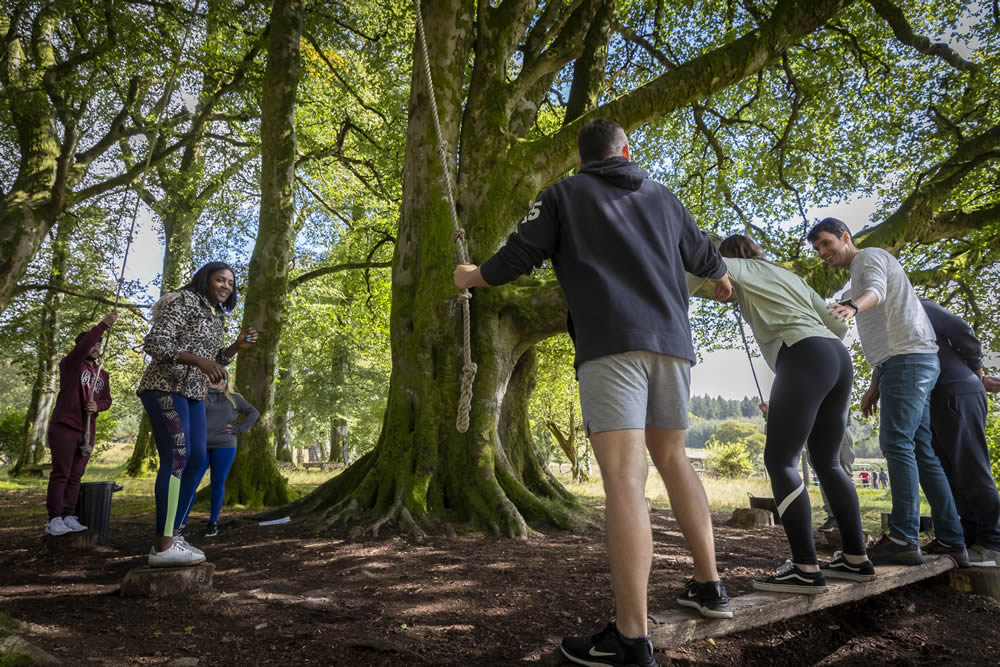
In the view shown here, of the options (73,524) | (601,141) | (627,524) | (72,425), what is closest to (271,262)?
(72,425)

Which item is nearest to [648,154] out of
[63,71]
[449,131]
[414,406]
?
[449,131]

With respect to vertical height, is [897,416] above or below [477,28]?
below

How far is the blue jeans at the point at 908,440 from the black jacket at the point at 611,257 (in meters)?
2.25

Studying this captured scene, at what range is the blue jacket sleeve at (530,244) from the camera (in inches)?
102

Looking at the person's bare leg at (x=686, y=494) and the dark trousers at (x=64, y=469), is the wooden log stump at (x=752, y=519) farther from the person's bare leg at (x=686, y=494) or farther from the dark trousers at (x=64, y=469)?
the dark trousers at (x=64, y=469)

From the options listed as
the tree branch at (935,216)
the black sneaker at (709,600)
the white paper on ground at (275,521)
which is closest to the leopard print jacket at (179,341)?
the white paper on ground at (275,521)

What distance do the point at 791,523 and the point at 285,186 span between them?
29.0ft

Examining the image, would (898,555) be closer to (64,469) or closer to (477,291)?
Answer: (477,291)

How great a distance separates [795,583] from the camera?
313cm

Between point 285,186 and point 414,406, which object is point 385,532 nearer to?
point 414,406

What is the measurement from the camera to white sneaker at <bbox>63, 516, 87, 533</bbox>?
5.73m

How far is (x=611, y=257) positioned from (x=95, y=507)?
19.0ft

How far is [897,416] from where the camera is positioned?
4.01 metres

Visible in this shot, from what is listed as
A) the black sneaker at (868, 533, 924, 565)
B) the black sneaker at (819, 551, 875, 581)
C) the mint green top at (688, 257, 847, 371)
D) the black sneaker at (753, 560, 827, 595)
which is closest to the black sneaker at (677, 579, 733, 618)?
the black sneaker at (753, 560, 827, 595)
